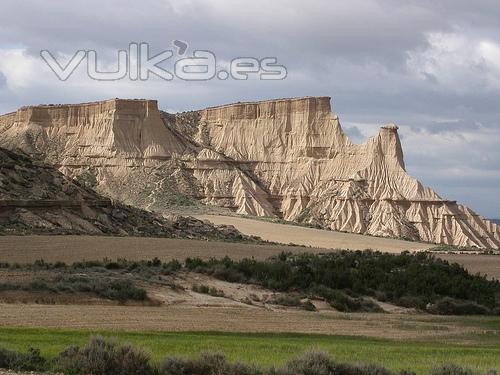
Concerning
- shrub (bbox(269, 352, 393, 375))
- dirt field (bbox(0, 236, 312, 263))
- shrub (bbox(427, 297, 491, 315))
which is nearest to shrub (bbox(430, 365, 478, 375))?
shrub (bbox(269, 352, 393, 375))

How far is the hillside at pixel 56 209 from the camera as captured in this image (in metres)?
51.0

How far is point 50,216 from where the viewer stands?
5272 cm

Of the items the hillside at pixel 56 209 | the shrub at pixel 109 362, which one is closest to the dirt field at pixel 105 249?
the hillside at pixel 56 209

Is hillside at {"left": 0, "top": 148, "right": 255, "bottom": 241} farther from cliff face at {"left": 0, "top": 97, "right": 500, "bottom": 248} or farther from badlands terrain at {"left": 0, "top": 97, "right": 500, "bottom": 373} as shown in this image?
cliff face at {"left": 0, "top": 97, "right": 500, "bottom": 248}

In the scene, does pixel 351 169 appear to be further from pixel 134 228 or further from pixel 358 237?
pixel 134 228

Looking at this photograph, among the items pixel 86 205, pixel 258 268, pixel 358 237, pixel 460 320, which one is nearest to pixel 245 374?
pixel 460 320

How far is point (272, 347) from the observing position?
17438mm

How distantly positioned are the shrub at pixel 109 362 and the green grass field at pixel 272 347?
1.08 meters

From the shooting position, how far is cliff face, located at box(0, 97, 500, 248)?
347 ft

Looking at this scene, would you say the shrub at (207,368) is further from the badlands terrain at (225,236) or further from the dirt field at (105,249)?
the dirt field at (105,249)

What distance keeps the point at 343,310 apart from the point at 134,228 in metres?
29.1

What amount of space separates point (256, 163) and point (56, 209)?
66092 mm

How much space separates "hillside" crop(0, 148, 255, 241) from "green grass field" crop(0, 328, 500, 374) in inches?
1183

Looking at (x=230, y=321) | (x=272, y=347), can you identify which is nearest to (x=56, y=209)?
(x=230, y=321)
